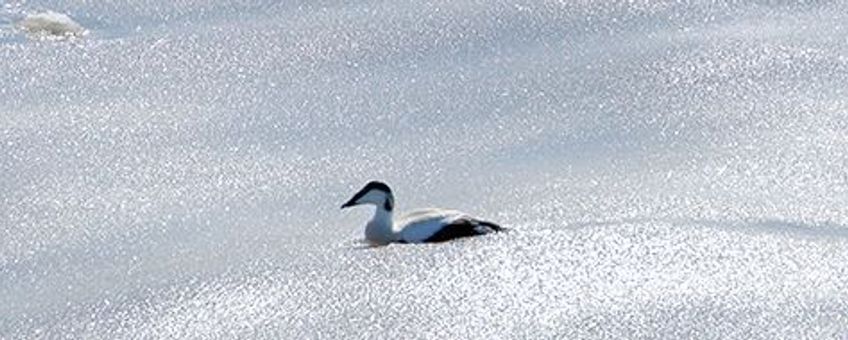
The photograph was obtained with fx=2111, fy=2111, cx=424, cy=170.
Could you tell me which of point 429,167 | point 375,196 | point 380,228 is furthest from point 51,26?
point 380,228

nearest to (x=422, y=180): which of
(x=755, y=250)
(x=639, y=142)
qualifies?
(x=639, y=142)

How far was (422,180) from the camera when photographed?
7.31 meters

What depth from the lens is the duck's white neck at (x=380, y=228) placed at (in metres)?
6.65

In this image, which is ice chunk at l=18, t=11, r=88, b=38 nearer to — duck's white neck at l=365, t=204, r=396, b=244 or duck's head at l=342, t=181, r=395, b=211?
duck's head at l=342, t=181, r=395, b=211

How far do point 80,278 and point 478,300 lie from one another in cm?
124

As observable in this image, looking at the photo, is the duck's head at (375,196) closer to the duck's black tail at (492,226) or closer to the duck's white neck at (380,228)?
the duck's white neck at (380,228)

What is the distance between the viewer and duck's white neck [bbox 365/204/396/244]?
6648 millimetres

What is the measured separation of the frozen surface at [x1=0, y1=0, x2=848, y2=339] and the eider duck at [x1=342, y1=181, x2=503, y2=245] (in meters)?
0.07

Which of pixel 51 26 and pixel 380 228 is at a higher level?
pixel 51 26

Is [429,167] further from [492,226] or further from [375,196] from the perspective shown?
[492,226]

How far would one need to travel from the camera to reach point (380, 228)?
669 cm

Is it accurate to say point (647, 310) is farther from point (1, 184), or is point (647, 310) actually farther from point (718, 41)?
point (718, 41)

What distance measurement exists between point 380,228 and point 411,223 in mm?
100

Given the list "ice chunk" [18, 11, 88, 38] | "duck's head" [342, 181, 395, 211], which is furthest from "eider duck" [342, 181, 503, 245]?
"ice chunk" [18, 11, 88, 38]
